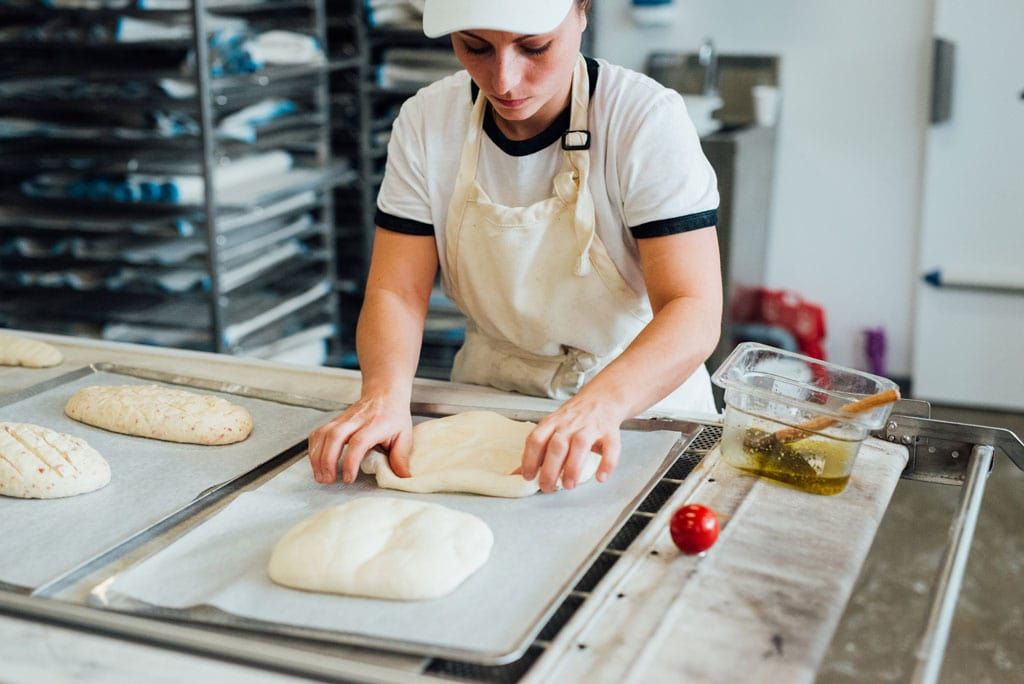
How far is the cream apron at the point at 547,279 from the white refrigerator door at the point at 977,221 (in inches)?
97.7

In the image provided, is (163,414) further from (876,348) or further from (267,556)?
(876,348)

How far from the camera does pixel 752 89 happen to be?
4105 millimetres

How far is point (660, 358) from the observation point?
149 cm

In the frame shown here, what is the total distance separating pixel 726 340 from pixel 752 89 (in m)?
1.05

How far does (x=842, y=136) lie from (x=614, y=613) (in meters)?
3.39

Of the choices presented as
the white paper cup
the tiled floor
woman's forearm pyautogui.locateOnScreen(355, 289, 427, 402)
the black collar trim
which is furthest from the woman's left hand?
the white paper cup

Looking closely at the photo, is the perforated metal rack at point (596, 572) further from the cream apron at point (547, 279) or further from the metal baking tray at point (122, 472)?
the metal baking tray at point (122, 472)

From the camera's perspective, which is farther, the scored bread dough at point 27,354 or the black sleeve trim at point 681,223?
the scored bread dough at point 27,354

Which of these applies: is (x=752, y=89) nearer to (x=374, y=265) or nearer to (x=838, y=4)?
(x=838, y=4)

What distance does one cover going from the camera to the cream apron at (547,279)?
5.58 ft

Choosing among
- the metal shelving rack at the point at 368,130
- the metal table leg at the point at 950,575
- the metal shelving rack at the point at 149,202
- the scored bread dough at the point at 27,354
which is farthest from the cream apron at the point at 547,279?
the metal shelving rack at the point at 368,130

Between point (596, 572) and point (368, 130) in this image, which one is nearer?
point (596, 572)

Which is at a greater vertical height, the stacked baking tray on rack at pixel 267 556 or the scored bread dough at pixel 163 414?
the scored bread dough at pixel 163 414

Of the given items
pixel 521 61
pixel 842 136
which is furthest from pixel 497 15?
pixel 842 136
